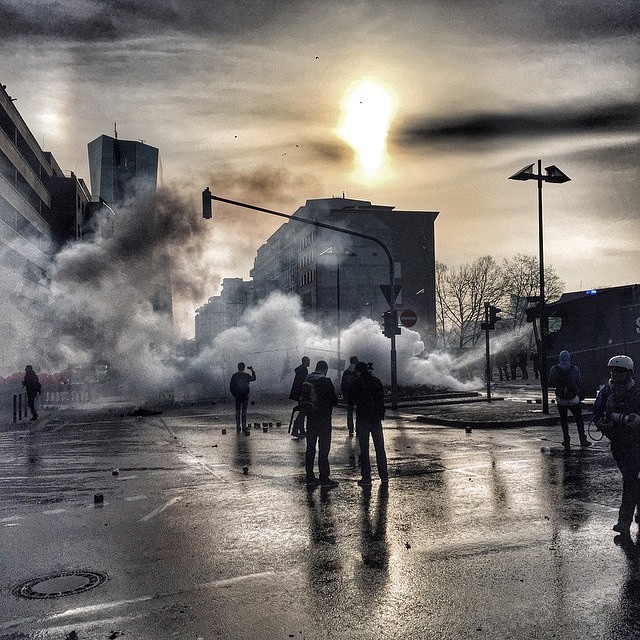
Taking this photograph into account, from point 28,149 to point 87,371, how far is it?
27703 mm

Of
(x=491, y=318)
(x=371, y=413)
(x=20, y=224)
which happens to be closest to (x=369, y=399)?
(x=371, y=413)

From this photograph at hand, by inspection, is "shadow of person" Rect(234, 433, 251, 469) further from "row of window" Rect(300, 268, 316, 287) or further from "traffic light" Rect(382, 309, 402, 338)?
"row of window" Rect(300, 268, 316, 287)

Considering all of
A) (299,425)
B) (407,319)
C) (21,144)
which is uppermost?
(21,144)

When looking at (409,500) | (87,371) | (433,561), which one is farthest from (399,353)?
(433,561)

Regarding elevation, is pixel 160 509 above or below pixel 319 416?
below

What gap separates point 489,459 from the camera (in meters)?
11.1

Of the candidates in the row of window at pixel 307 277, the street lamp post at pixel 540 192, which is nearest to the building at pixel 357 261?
the row of window at pixel 307 277

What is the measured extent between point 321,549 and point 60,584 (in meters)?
2.21

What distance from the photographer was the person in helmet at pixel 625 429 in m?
6.03

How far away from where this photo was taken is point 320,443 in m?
9.34

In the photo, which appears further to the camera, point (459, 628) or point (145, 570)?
point (145, 570)

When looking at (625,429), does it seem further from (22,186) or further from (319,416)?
(22,186)

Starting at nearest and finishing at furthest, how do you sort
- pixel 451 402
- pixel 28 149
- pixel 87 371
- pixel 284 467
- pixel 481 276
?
pixel 284 467 → pixel 451 402 → pixel 87 371 → pixel 28 149 → pixel 481 276

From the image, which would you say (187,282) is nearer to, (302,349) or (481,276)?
(302,349)
